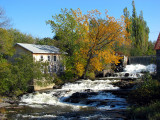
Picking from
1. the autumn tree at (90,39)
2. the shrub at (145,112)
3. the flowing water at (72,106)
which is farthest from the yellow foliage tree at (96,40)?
the shrub at (145,112)

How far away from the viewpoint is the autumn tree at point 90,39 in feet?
103

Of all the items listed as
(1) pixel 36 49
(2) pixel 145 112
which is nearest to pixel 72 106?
(2) pixel 145 112

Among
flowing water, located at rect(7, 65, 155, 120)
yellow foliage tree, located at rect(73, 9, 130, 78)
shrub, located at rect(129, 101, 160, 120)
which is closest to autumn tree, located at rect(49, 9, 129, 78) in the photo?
yellow foliage tree, located at rect(73, 9, 130, 78)

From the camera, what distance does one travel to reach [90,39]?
3241 cm

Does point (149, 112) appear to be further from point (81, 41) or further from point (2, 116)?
point (81, 41)

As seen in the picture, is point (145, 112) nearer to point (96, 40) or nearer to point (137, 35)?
point (96, 40)

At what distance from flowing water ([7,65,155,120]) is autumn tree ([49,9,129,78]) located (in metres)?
6.76

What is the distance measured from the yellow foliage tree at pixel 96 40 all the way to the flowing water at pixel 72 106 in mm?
6707

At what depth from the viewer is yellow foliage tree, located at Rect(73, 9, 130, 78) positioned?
31422mm

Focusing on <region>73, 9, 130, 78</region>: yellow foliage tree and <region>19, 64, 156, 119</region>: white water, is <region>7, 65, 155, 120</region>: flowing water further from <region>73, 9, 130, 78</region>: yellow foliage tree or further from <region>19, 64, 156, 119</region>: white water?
<region>73, 9, 130, 78</region>: yellow foliage tree

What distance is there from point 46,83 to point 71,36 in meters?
11.0

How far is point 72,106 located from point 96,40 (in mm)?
15243

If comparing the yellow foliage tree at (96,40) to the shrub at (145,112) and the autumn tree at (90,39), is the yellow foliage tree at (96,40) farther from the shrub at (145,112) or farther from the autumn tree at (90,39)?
the shrub at (145,112)

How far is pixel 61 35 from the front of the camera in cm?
3456
